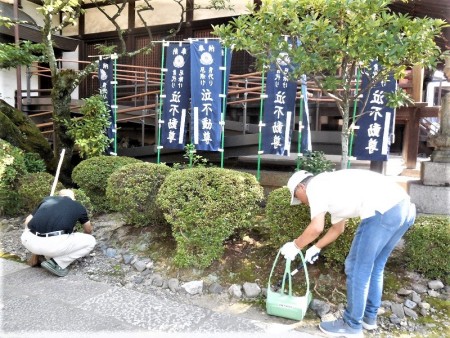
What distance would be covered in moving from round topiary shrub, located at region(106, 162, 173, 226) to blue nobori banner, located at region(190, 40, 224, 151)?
5.53 feet

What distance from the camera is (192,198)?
463 centimetres

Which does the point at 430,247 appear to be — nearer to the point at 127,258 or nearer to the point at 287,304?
the point at 287,304

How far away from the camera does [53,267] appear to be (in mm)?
4793

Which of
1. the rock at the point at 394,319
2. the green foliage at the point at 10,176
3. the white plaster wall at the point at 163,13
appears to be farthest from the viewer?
the white plaster wall at the point at 163,13

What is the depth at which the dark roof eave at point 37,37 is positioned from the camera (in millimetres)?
10836

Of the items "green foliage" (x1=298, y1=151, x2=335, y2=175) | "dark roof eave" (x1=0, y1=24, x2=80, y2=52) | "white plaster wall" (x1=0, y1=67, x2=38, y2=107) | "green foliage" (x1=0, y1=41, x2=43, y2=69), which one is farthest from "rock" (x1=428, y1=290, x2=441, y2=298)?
"white plaster wall" (x1=0, y1=67, x2=38, y2=107)

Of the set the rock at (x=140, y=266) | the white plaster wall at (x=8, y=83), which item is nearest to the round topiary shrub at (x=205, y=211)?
the rock at (x=140, y=266)

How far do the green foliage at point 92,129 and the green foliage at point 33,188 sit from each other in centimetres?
113

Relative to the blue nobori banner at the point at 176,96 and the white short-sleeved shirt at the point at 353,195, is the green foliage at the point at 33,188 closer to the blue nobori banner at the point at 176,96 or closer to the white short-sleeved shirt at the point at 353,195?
the blue nobori banner at the point at 176,96

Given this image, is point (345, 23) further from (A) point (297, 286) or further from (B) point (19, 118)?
(B) point (19, 118)

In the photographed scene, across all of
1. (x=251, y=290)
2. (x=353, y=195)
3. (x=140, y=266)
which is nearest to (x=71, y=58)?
(x=140, y=266)

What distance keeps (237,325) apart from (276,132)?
3.74 metres

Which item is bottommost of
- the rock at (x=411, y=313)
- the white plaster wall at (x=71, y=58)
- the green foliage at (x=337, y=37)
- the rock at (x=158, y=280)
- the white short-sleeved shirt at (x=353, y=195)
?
the rock at (x=158, y=280)

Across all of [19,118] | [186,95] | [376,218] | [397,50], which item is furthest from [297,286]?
[19,118]
